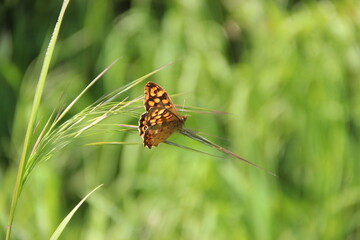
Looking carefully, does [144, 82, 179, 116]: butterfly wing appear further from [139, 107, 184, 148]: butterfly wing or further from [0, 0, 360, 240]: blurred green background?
[0, 0, 360, 240]: blurred green background

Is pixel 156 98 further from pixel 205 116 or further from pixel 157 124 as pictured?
pixel 205 116

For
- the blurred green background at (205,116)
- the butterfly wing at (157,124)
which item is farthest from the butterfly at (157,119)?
the blurred green background at (205,116)

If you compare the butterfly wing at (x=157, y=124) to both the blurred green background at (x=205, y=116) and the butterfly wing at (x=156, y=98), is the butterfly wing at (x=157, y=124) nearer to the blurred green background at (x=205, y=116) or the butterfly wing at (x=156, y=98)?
the butterfly wing at (x=156, y=98)

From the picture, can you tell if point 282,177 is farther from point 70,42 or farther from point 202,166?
point 70,42

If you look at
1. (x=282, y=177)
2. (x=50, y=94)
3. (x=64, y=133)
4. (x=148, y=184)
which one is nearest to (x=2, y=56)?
(x=50, y=94)

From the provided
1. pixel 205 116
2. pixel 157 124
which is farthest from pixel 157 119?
pixel 205 116

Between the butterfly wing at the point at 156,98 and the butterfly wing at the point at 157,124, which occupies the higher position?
the butterfly wing at the point at 156,98

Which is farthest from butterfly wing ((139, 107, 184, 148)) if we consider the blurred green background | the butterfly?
the blurred green background
